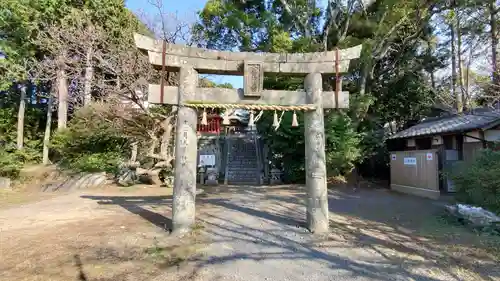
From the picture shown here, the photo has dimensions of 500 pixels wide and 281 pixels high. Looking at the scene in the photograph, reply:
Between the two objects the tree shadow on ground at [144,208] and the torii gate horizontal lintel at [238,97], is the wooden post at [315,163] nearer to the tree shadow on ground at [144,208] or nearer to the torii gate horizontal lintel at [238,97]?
the torii gate horizontal lintel at [238,97]

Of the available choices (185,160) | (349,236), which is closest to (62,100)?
(185,160)

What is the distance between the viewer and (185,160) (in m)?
5.50

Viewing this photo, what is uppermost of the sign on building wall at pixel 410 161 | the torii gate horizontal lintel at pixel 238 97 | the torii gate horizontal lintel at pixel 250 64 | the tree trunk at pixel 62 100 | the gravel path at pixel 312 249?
the tree trunk at pixel 62 100

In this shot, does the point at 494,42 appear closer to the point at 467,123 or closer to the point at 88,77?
the point at 467,123

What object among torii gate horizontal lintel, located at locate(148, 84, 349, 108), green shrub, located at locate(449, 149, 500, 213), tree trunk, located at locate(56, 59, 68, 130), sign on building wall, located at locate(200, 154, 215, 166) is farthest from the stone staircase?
torii gate horizontal lintel, located at locate(148, 84, 349, 108)

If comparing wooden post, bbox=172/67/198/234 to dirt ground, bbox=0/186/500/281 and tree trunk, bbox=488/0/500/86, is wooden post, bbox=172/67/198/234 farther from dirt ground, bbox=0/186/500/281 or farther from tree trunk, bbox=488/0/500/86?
tree trunk, bbox=488/0/500/86

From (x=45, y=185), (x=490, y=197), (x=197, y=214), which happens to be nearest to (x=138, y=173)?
(x=45, y=185)

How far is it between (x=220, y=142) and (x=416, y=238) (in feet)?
44.0

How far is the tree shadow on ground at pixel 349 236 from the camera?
167 inches

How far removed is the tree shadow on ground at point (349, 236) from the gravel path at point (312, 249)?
1 centimetres

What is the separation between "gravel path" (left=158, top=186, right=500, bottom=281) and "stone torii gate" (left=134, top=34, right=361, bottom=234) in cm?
65

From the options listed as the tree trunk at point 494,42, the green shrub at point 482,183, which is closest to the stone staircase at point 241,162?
the green shrub at point 482,183

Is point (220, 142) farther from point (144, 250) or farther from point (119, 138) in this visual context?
point (144, 250)

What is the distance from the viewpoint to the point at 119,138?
14.8 m
